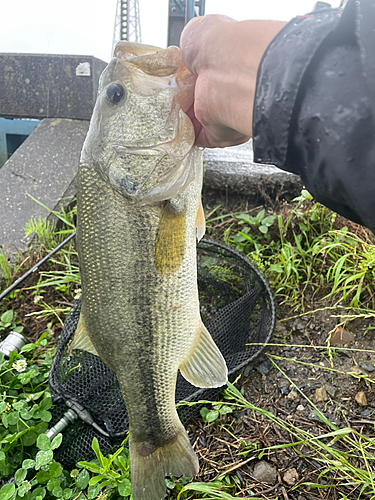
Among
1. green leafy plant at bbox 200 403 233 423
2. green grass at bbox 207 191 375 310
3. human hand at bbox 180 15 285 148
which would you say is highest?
human hand at bbox 180 15 285 148

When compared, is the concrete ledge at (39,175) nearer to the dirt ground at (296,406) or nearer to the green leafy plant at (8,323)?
the green leafy plant at (8,323)

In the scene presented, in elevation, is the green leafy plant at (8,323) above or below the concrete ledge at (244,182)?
below

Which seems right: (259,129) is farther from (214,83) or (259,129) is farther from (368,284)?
(368,284)

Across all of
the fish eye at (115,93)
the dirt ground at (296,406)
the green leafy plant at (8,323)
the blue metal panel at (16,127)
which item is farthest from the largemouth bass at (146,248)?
the blue metal panel at (16,127)

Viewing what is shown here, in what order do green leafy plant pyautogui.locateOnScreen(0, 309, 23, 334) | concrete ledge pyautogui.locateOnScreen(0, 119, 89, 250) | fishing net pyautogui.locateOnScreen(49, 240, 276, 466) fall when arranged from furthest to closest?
concrete ledge pyautogui.locateOnScreen(0, 119, 89, 250), green leafy plant pyautogui.locateOnScreen(0, 309, 23, 334), fishing net pyautogui.locateOnScreen(49, 240, 276, 466)

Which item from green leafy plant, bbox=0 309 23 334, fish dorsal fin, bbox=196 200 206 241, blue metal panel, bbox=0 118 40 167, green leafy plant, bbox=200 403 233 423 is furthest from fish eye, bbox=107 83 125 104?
blue metal panel, bbox=0 118 40 167

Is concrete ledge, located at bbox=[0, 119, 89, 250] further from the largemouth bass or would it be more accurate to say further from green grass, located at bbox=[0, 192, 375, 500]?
the largemouth bass

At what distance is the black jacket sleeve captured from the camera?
0.78 meters

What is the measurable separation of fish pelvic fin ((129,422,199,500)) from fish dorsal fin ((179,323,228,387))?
32 cm

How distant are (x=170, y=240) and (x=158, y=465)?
111 cm

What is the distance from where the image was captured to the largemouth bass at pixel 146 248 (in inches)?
58.7

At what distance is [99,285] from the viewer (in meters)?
1.67

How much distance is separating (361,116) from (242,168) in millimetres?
3451

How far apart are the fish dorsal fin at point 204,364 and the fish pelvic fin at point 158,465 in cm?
32
